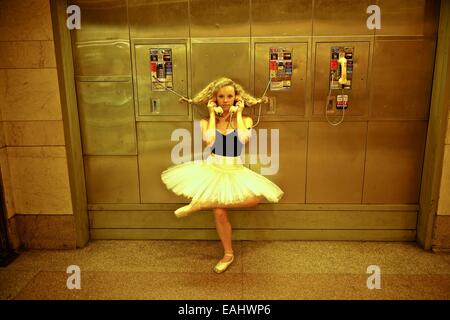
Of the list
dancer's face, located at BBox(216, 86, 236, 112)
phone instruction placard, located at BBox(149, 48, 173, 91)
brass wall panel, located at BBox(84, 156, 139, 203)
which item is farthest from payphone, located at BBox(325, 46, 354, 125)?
brass wall panel, located at BBox(84, 156, 139, 203)

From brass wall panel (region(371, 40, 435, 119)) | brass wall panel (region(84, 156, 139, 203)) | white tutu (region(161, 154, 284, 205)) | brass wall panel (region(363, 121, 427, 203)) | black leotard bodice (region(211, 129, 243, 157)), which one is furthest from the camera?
brass wall panel (region(84, 156, 139, 203))

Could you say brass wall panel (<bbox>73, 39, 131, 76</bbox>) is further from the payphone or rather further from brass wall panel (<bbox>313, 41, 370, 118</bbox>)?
the payphone

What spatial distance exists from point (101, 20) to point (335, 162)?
2781 mm

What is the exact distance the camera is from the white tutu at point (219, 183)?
321 centimetres

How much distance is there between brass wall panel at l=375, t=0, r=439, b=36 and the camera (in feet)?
11.3

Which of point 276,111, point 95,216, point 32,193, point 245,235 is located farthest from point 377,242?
point 32,193

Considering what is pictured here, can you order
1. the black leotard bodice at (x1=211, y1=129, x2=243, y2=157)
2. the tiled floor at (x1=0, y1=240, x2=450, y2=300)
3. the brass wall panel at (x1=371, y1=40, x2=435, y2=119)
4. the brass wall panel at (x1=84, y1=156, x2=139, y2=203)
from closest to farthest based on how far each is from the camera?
the tiled floor at (x1=0, y1=240, x2=450, y2=300) < the black leotard bodice at (x1=211, y1=129, x2=243, y2=157) < the brass wall panel at (x1=371, y1=40, x2=435, y2=119) < the brass wall panel at (x1=84, y1=156, x2=139, y2=203)

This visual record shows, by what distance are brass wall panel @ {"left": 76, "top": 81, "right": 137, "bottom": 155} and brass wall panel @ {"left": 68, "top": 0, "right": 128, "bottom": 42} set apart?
47 centimetres

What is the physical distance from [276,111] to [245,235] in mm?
1386

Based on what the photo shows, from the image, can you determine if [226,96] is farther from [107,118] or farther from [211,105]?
[107,118]

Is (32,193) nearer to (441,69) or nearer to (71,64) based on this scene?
(71,64)

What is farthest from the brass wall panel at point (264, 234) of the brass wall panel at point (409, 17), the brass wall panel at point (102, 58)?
the brass wall panel at point (409, 17)

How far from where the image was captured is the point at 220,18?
354 cm

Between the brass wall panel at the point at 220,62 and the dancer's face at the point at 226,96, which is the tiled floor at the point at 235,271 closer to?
the dancer's face at the point at 226,96
